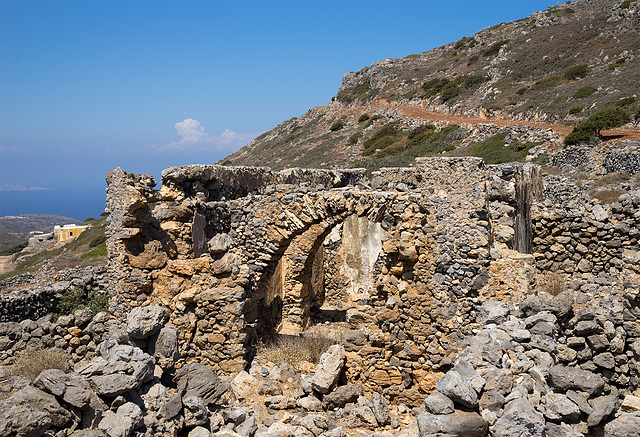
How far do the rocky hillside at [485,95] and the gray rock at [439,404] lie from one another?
66.4 ft

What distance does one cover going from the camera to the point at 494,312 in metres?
5.76

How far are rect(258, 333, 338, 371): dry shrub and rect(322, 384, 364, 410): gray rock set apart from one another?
138cm

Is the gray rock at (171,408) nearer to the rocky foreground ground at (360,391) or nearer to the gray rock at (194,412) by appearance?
the rocky foreground ground at (360,391)

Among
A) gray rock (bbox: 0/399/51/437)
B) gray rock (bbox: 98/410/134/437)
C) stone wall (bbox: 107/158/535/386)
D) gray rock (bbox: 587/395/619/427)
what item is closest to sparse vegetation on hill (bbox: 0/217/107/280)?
stone wall (bbox: 107/158/535/386)

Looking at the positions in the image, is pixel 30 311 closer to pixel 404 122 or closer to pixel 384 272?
pixel 384 272

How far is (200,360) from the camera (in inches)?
311

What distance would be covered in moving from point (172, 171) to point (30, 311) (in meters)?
5.01

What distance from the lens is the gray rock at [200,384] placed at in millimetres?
5836

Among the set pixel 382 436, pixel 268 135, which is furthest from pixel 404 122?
pixel 382 436

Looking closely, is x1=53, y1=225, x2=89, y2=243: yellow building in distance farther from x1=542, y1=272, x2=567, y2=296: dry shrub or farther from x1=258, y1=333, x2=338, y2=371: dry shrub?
x1=542, y1=272, x2=567, y2=296: dry shrub

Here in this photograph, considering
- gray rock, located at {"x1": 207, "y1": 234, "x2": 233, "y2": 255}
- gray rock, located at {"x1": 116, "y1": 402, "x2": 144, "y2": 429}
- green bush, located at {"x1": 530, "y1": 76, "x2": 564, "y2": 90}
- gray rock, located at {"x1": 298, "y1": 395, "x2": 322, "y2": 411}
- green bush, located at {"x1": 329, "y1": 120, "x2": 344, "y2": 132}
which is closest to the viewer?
gray rock, located at {"x1": 116, "y1": 402, "x2": 144, "y2": 429}

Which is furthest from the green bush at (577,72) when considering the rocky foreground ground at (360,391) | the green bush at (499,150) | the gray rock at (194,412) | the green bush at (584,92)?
the gray rock at (194,412)

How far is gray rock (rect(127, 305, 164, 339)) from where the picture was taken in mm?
5844

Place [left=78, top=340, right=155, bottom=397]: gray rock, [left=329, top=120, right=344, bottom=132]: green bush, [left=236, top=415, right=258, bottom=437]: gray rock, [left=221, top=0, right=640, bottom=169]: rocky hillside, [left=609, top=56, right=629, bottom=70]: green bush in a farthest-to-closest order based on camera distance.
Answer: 1. [left=329, top=120, right=344, bottom=132]: green bush
2. [left=609, top=56, right=629, bottom=70]: green bush
3. [left=221, top=0, right=640, bottom=169]: rocky hillside
4. [left=236, top=415, right=258, bottom=437]: gray rock
5. [left=78, top=340, right=155, bottom=397]: gray rock
